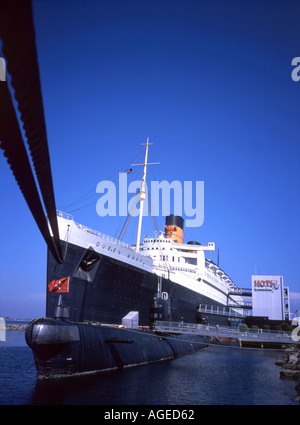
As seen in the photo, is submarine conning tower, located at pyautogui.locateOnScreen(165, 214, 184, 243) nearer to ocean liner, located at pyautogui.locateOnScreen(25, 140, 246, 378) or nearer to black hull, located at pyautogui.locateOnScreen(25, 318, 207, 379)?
ocean liner, located at pyautogui.locateOnScreen(25, 140, 246, 378)

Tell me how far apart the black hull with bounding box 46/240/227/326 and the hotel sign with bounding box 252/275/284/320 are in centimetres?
2892

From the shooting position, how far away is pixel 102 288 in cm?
2489

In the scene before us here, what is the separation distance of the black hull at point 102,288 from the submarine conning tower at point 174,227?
1770 cm

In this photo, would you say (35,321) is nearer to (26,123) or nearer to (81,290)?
(81,290)

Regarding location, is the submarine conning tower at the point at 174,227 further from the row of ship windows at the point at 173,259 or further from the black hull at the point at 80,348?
the black hull at the point at 80,348

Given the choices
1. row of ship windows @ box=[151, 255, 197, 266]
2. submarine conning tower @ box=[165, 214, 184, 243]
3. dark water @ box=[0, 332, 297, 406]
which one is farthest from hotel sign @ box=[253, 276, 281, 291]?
dark water @ box=[0, 332, 297, 406]

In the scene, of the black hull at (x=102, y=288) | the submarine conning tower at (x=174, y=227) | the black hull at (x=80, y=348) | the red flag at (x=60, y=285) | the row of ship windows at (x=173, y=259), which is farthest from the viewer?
the submarine conning tower at (x=174, y=227)

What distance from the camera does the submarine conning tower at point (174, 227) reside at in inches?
1967

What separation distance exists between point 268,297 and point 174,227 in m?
20.2

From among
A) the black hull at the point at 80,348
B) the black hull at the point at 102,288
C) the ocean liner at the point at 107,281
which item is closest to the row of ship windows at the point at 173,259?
the ocean liner at the point at 107,281

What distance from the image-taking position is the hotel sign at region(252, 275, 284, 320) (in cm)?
5359

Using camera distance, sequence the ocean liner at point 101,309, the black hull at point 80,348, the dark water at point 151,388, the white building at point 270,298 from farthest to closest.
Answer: the white building at point 270,298 < the ocean liner at point 101,309 < the black hull at point 80,348 < the dark water at point 151,388

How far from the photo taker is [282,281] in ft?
179
